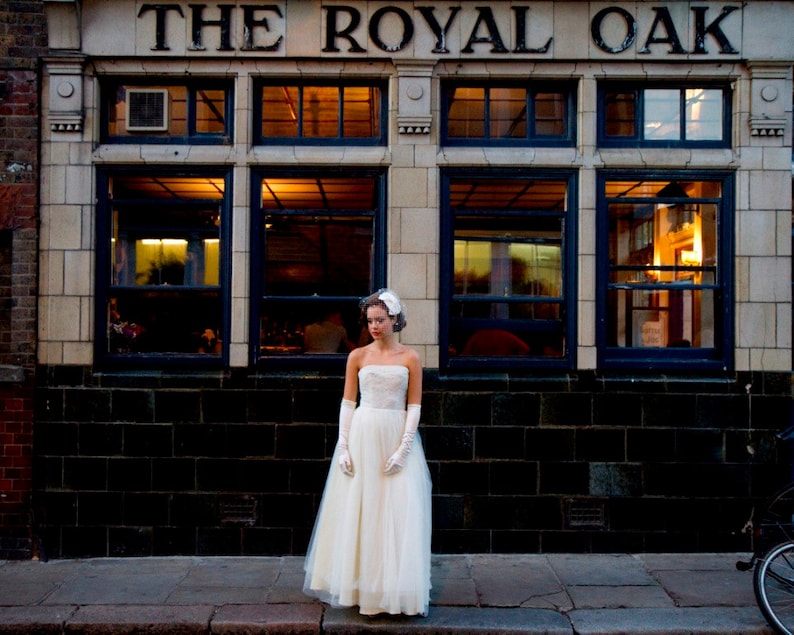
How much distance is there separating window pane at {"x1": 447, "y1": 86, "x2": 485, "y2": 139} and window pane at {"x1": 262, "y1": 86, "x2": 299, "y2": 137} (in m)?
1.45

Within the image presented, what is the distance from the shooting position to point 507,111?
7.20m

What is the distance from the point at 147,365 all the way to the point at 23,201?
1.83 metres

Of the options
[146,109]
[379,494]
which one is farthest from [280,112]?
[379,494]

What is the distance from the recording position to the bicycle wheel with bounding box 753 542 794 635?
4992mm

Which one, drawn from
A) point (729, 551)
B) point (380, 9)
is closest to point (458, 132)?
point (380, 9)

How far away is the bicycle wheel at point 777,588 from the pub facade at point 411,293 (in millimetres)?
1696

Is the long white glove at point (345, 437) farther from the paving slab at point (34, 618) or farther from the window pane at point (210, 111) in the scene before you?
the window pane at point (210, 111)

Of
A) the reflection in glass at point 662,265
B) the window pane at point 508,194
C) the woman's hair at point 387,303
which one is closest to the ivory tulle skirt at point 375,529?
the woman's hair at point 387,303

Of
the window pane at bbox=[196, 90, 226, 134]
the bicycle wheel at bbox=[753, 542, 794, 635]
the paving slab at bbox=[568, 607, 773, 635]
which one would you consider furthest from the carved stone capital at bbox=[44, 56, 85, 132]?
the bicycle wheel at bbox=[753, 542, 794, 635]

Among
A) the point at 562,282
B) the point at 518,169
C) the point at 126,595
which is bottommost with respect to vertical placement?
the point at 126,595

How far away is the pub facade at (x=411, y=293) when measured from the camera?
6.91 m

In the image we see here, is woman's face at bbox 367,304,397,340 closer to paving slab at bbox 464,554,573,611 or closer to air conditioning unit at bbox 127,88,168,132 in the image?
paving slab at bbox 464,554,573,611

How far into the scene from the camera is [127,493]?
6.91 metres

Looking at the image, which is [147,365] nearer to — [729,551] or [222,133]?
[222,133]
